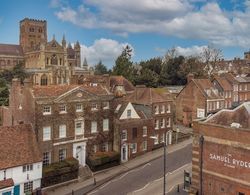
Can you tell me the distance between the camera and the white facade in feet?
96.2

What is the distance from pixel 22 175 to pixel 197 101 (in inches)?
1491

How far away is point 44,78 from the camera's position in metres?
92.7

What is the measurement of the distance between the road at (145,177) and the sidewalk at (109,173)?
83 centimetres

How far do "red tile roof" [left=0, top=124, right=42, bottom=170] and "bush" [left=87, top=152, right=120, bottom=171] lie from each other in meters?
7.28

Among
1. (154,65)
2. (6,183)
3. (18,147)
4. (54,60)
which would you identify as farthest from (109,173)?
(54,60)

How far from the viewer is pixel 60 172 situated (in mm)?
33750

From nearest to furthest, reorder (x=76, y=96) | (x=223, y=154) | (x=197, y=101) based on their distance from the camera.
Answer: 1. (x=223, y=154)
2. (x=76, y=96)
3. (x=197, y=101)

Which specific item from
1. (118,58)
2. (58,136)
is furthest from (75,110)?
(118,58)

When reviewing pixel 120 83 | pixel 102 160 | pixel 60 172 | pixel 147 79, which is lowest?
pixel 60 172

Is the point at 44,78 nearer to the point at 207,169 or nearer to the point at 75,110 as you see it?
the point at 75,110

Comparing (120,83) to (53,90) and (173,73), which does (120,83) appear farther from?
(53,90)

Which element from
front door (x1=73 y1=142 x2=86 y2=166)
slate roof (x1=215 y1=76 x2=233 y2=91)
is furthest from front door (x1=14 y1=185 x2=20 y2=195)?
slate roof (x1=215 y1=76 x2=233 y2=91)

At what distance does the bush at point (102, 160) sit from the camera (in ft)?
122

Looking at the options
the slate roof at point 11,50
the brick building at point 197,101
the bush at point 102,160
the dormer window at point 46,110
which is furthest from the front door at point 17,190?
the slate roof at point 11,50
